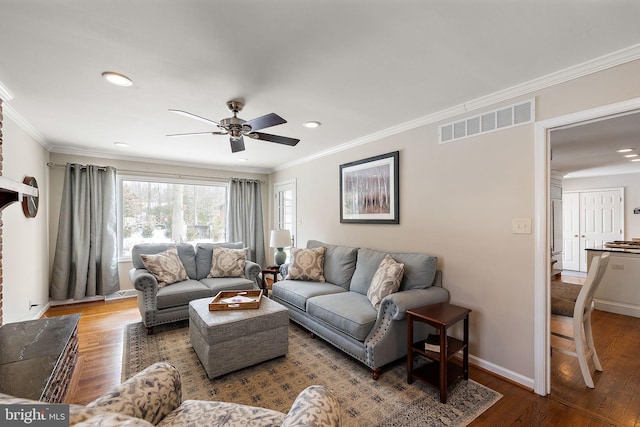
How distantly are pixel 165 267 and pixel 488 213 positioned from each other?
12.2 feet

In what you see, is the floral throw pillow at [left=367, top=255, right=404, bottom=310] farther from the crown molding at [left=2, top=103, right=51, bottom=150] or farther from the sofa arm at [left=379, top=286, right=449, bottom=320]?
the crown molding at [left=2, top=103, right=51, bottom=150]

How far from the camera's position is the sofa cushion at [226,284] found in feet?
11.7

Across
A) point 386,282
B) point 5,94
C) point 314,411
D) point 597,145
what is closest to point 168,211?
point 5,94

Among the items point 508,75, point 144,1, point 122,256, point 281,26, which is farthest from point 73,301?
point 508,75

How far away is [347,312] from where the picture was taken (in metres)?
2.55

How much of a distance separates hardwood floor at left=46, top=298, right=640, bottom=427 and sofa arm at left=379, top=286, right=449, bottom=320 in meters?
0.68

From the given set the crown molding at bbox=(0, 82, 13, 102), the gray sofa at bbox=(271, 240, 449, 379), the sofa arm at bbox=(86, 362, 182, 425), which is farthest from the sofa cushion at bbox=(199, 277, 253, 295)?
the crown molding at bbox=(0, 82, 13, 102)

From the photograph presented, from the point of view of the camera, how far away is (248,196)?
5.78 m

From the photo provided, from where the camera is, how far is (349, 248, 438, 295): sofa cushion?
2689 mm

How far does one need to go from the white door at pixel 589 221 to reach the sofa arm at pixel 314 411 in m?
8.11

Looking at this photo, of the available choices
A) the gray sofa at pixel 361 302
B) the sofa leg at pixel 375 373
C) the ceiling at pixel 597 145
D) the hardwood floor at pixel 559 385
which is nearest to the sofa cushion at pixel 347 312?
the gray sofa at pixel 361 302

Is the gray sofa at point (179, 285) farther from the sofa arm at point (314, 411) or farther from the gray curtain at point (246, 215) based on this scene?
the sofa arm at point (314, 411)

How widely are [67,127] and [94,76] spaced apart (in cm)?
177

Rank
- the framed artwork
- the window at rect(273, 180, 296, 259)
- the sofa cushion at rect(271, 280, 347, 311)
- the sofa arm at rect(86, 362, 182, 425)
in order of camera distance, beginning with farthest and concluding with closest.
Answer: the window at rect(273, 180, 296, 259) < the framed artwork < the sofa cushion at rect(271, 280, 347, 311) < the sofa arm at rect(86, 362, 182, 425)
